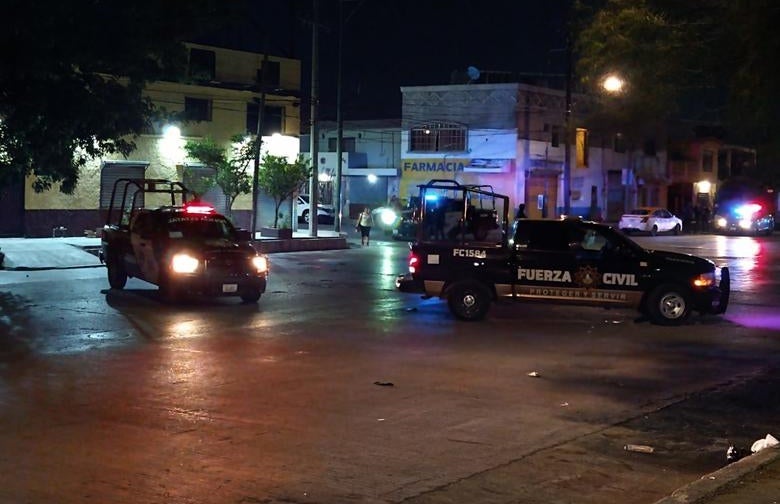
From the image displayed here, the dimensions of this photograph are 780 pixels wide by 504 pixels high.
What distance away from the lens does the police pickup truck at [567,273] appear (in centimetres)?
1606

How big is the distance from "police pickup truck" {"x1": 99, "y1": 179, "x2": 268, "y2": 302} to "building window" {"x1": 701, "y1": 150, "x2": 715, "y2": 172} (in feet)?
211

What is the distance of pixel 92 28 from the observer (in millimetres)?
17797

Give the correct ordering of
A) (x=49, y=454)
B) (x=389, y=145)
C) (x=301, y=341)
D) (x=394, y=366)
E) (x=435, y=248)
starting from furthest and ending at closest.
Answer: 1. (x=389, y=145)
2. (x=435, y=248)
3. (x=301, y=341)
4. (x=394, y=366)
5. (x=49, y=454)

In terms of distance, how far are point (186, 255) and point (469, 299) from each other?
5280mm

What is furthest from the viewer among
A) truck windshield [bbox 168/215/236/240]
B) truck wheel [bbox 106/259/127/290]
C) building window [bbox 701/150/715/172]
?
building window [bbox 701/150/715/172]

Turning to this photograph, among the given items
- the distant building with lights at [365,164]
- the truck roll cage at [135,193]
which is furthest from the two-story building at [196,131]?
the distant building with lights at [365,164]

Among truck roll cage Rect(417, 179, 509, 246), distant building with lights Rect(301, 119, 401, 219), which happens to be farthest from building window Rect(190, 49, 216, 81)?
truck roll cage Rect(417, 179, 509, 246)

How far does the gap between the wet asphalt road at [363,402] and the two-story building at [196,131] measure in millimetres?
18220

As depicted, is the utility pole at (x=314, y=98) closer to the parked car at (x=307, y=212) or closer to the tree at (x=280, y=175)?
the tree at (x=280, y=175)

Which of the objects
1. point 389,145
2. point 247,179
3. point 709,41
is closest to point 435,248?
point 709,41

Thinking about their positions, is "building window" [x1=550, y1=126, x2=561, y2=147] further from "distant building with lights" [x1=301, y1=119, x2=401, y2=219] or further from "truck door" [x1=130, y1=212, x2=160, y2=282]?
"truck door" [x1=130, y1=212, x2=160, y2=282]

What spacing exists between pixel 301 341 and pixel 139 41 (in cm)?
811

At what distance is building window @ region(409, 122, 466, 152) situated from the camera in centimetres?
5722

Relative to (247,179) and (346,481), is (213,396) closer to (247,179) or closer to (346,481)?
(346,481)
